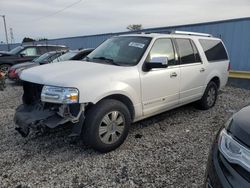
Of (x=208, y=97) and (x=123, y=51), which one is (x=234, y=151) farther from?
(x=208, y=97)

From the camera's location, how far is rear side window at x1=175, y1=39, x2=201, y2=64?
536 centimetres

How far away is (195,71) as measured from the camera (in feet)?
18.5

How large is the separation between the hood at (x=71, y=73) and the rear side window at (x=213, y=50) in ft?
8.40

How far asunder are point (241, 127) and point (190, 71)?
3.65m

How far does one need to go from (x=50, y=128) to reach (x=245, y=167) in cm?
269

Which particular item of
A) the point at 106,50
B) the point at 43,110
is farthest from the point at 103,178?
the point at 106,50

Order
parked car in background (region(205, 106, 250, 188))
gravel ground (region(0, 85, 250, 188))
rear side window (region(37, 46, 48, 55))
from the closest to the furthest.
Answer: parked car in background (region(205, 106, 250, 188)), gravel ground (region(0, 85, 250, 188)), rear side window (region(37, 46, 48, 55))

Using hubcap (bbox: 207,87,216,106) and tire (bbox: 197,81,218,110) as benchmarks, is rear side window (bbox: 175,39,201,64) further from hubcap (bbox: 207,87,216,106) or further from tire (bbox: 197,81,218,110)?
hubcap (bbox: 207,87,216,106)

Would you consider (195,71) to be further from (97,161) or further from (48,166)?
(48,166)

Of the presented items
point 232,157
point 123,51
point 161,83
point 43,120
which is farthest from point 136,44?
point 232,157

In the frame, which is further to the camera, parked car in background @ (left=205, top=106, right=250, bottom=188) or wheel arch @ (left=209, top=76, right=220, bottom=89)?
wheel arch @ (left=209, top=76, right=220, bottom=89)

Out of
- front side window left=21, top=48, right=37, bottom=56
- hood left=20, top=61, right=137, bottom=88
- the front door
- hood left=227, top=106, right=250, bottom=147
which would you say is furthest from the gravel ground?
front side window left=21, top=48, right=37, bottom=56

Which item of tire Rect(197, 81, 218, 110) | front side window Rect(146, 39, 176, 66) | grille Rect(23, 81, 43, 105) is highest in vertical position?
front side window Rect(146, 39, 176, 66)

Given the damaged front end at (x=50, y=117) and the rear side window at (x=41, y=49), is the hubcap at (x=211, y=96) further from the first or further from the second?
the rear side window at (x=41, y=49)
